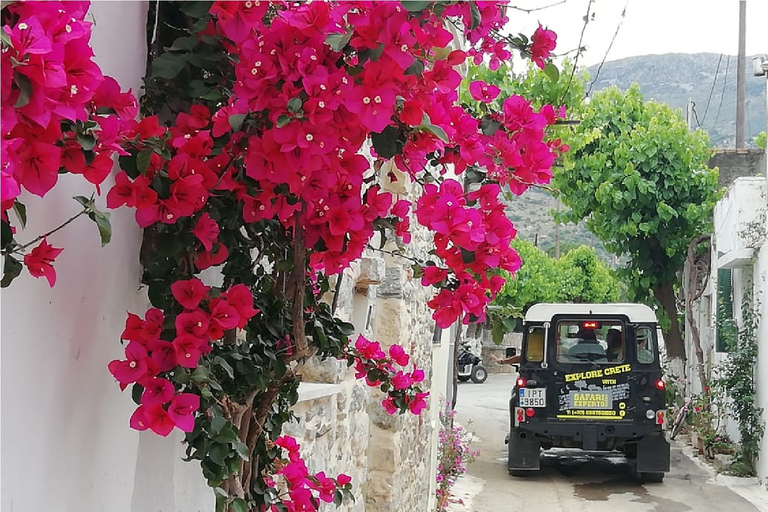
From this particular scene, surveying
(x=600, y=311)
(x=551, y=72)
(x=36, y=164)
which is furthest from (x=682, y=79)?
(x=36, y=164)

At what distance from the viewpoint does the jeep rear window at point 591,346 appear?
9.87m

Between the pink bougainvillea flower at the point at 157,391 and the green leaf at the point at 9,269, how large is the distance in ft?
0.91

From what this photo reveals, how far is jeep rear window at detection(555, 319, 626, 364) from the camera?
9.87m

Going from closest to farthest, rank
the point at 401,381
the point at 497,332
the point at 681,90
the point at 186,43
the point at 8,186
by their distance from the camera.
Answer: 1. the point at 8,186
2. the point at 186,43
3. the point at 497,332
4. the point at 401,381
5. the point at 681,90

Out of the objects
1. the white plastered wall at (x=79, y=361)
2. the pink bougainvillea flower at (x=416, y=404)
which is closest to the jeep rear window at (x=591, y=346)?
the pink bougainvillea flower at (x=416, y=404)

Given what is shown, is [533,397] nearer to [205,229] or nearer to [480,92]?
[480,92]

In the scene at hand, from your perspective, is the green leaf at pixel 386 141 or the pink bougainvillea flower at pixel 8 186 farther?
the green leaf at pixel 386 141

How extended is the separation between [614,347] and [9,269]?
31.1 feet

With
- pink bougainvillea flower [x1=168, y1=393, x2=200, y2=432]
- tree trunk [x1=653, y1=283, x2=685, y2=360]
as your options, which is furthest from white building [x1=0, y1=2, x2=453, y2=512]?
tree trunk [x1=653, y1=283, x2=685, y2=360]

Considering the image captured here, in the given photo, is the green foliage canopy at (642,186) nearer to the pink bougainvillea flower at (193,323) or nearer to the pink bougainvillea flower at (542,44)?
the pink bougainvillea flower at (542,44)

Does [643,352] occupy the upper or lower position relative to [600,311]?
lower

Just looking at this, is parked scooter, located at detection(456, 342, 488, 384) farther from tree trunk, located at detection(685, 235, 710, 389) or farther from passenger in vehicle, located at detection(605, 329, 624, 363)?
passenger in vehicle, located at detection(605, 329, 624, 363)

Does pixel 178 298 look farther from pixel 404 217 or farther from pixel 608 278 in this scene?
pixel 608 278

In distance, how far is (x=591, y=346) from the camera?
1016 cm
